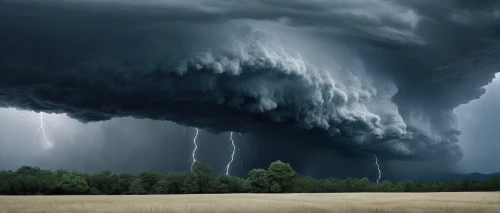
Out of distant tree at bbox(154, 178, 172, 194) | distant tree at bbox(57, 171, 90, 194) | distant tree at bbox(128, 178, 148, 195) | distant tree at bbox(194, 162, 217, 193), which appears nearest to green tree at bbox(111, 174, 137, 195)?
distant tree at bbox(128, 178, 148, 195)

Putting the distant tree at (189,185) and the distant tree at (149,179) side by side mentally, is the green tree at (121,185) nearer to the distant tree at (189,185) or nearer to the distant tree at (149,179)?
the distant tree at (149,179)

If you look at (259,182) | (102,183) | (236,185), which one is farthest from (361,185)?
(102,183)

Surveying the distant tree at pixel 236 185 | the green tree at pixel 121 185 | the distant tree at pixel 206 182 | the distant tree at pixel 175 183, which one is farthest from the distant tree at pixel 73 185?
the distant tree at pixel 236 185

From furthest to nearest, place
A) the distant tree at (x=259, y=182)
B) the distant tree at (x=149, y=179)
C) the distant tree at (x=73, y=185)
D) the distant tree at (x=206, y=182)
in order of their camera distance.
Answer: the distant tree at (x=259, y=182) → the distant tree at (x=206, y=182) → the distant tree at (x=149, y=179) → the distant tree at (x=73, y=185)

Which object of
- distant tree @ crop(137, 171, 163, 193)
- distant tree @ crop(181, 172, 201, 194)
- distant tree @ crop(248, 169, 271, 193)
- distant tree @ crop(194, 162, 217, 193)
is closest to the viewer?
distant tree @ crop(181, 172, 201, 194)

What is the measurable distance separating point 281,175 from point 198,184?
18.6m

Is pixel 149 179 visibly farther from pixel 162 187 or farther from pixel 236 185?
pixel 236 185

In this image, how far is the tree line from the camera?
101m

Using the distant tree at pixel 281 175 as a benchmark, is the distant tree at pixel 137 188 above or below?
below

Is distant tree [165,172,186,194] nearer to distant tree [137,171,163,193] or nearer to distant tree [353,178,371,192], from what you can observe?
distant tree [137,171,163,193]

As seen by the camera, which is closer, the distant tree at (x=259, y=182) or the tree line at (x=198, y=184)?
the tree line at (x=198, y=184)

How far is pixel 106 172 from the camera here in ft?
371

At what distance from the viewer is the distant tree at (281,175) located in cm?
11450

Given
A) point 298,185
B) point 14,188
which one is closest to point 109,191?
point 14,188
